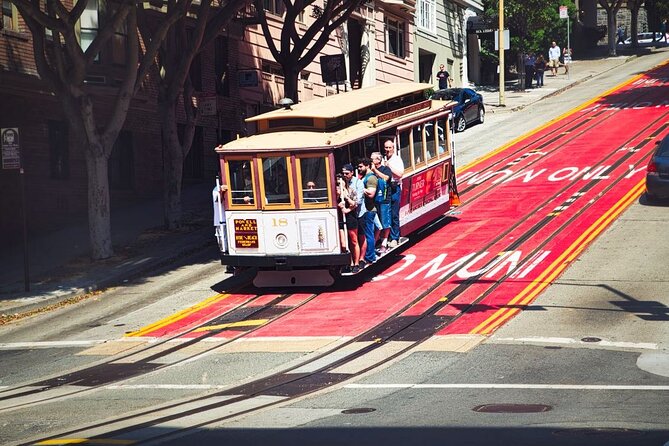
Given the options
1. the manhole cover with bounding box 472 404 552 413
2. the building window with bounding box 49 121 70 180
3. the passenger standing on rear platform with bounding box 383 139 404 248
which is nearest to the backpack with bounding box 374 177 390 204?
the passenger standing on rear platform with bounding box 383 139 404 248

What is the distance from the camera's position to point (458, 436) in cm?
1060

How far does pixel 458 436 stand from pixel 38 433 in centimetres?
466

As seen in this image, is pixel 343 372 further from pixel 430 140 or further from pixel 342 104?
pixel 430 140

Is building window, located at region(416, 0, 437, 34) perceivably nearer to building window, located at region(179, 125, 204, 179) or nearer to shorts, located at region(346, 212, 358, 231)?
building window, located at region(179, 125, 204, 179)

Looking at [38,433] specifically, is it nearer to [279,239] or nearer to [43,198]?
[279,239]

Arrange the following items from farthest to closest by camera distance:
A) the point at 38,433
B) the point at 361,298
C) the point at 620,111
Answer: the point at 620,111 → the point at 361,298 → the point at 38,433

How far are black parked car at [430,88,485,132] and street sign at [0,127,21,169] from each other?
23847 millimetres

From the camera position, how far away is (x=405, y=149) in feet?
77.2

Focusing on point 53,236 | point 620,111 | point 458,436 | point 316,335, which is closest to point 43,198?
→ point 53,236

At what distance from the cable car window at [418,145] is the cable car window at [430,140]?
35 cm

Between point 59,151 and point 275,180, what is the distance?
13.1 metres

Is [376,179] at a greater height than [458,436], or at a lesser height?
greater

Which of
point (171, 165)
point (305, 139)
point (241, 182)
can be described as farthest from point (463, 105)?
point (241, 182)

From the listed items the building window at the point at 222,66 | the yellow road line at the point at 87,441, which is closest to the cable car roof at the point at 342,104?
the yellow road line at the point at 87,441
